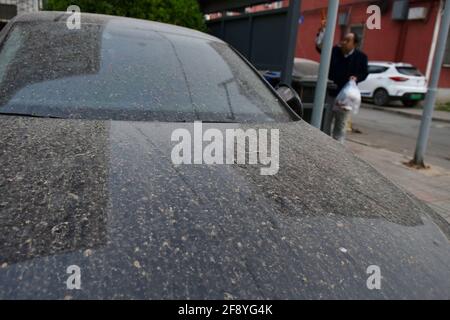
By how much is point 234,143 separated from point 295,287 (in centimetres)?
85

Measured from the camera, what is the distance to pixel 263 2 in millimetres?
6012

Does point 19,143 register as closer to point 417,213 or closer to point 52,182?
point 52,182

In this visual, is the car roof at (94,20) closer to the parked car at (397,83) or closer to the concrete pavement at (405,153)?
the concrete pavement at (405,153)

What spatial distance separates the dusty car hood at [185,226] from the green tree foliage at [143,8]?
4.59m

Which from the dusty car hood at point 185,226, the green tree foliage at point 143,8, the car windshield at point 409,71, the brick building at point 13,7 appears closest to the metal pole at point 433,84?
the green tree foliage at point 143,8

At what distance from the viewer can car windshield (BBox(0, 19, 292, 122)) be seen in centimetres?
184

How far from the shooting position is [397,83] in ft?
48.4

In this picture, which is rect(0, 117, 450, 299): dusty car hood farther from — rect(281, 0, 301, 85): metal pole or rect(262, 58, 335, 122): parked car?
rect(262, 58, 335, 122): parked car

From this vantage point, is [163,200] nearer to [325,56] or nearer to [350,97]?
[325,56]

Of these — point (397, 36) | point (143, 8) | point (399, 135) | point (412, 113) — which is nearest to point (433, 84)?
point (399, 135)

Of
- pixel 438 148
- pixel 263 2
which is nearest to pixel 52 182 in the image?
pixel 263 2
